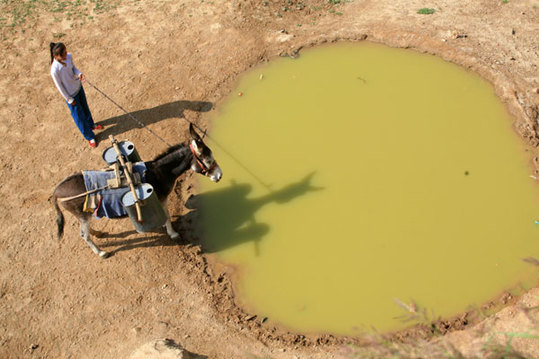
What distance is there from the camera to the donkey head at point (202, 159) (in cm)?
689

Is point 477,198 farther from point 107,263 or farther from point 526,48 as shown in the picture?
point 107,263

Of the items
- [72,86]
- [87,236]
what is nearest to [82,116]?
[72,86]

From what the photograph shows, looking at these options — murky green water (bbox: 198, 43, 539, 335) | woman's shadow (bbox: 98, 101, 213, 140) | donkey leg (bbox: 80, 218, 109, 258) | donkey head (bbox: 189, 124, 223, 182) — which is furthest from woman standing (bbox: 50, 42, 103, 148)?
donkey head (bbox: 189, 124, 223, 182)

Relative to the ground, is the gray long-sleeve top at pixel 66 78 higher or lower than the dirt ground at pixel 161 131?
higher

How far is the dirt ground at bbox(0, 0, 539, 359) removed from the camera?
6.48m

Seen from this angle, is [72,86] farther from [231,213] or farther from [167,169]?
[231,213]

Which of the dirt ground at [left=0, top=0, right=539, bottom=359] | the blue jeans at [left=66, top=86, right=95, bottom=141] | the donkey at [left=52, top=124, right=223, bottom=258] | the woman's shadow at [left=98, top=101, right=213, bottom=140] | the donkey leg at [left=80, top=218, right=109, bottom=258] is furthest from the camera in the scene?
the woman's shadow at [left=98, top=101, right=213, bottom=140]

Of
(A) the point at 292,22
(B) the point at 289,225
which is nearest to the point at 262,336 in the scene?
(B) the point at 289,225

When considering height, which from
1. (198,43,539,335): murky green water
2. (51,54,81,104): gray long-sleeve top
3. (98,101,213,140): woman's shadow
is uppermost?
(51,54,81,104): gray long-sleeve top

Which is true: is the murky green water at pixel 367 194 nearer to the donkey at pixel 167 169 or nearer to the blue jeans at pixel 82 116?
the donkey at pixel 167 169

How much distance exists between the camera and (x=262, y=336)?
259 inches

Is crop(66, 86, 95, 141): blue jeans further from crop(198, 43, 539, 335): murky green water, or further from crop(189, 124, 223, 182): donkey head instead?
crop(189, 124, 223, 182): donkey head

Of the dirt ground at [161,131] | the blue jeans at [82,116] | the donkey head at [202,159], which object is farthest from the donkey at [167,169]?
the blue jeans at [82,116]

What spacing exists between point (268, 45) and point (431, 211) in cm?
557
